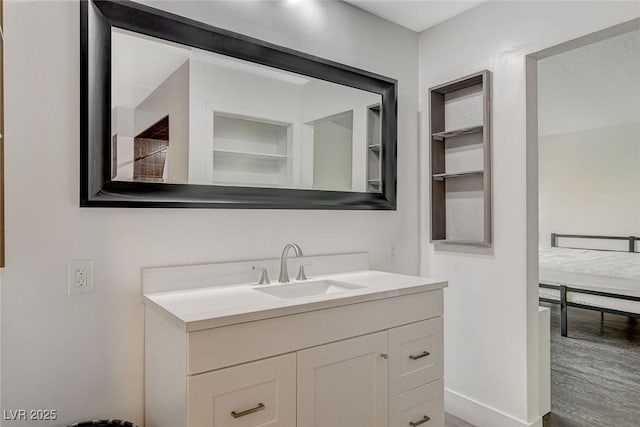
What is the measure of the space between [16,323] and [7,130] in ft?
2.22

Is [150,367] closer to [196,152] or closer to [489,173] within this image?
[196,152]

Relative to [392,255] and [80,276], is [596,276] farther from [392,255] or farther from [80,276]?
[80,276]

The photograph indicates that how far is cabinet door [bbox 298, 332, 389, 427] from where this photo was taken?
1.45 meters

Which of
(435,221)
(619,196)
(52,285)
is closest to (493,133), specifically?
(435,221)

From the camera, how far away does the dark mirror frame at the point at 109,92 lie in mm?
1512

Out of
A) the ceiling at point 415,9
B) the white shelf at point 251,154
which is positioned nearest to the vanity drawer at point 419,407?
the white shelf at point 251,154

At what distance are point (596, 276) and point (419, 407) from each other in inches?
120

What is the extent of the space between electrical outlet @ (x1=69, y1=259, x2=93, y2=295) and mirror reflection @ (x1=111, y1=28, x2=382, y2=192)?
358 millimetres

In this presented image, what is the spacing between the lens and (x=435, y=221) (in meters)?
2.61

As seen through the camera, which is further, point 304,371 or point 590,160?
point 590,160

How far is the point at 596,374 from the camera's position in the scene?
3006mm

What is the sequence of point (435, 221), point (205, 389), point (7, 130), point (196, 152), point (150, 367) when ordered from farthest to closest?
point (435, 221), point (196, 152), point (150, 367), point (7, 130), point (205, 389)

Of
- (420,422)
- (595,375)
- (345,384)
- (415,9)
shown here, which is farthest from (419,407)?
(415,9)

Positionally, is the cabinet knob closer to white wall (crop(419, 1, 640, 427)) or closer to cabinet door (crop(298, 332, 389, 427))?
cabinet door (crop(298, 332, 389, 427))
